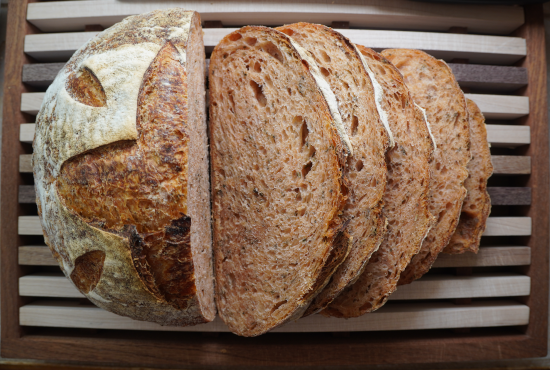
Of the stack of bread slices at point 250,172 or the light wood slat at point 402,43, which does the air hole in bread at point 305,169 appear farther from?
the light wood slat at point 402,43

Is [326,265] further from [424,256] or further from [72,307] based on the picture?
[72,307]

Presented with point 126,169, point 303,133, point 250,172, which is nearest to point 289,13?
point 303,133

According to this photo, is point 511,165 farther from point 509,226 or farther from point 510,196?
point 509,226

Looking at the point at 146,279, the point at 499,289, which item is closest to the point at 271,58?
the point at 146,279

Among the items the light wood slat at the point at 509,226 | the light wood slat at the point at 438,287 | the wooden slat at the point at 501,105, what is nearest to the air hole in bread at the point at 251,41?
the wooden slat at the point at 501,105

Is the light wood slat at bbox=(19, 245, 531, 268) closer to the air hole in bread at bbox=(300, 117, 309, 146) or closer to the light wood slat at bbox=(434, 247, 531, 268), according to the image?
the light wood slat at bbox=(434, 247, 531, 268)

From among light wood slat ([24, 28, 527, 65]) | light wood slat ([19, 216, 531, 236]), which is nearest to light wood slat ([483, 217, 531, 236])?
light wood slat ([19, 216, 531, 236])
